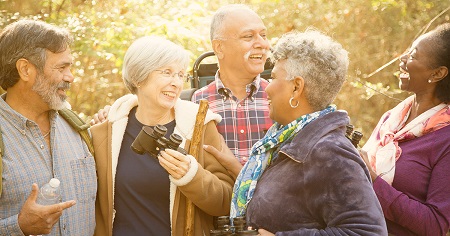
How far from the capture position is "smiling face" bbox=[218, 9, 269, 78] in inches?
172

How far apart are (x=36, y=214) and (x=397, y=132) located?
1.99 metres

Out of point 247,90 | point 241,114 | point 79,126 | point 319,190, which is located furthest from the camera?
point 247,90

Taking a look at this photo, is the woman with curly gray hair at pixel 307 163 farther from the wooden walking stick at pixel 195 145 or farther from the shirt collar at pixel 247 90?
the shirt collar at pixel 247 90

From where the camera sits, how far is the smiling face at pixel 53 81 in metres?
3.47

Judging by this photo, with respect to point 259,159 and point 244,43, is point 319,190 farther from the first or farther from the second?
point 244,43

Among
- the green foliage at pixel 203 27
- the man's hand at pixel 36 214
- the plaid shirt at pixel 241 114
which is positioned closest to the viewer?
→ the man's hand at pixel 36 214

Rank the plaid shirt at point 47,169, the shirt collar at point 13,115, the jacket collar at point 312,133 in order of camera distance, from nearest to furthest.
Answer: the jacket collar at point 312,133 < the plaid shirt at point 47,169 < the shirt collar at point 13,115

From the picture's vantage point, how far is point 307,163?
2.86 metres

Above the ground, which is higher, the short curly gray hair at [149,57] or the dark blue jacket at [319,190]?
the short curly gray hair at [149,57]

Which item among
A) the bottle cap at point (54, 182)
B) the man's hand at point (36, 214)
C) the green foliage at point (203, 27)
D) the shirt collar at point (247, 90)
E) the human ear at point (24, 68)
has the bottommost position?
the man's hand at point (36, 214)

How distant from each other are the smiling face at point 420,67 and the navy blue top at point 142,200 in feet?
4.83

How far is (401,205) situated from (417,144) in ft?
1.20

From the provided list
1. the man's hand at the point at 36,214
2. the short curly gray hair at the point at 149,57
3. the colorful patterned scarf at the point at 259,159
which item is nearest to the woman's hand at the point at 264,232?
the colorful patterned scarf at the point at 259,159

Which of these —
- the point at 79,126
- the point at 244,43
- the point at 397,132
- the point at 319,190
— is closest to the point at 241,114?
the point at 244,43
